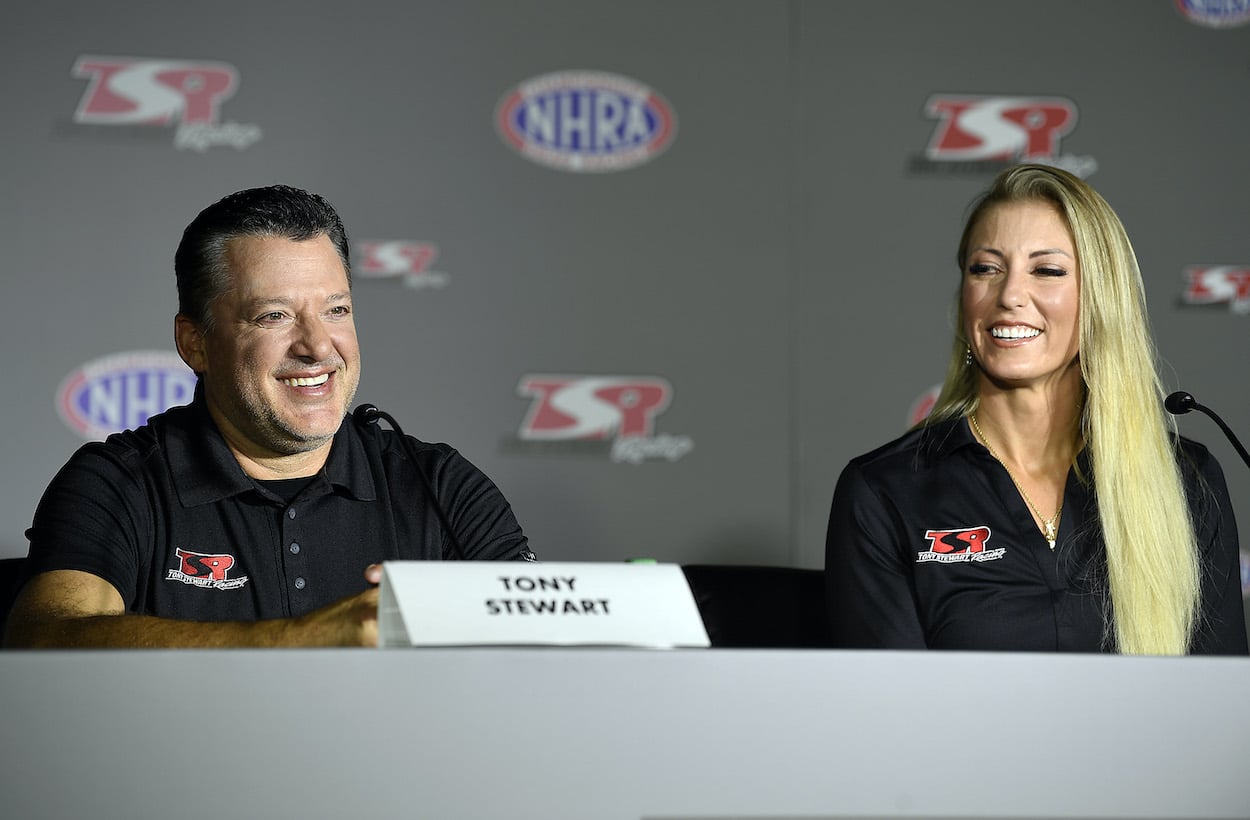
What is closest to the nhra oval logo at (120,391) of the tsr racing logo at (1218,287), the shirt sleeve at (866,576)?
the shirt sleeve at (866,576)

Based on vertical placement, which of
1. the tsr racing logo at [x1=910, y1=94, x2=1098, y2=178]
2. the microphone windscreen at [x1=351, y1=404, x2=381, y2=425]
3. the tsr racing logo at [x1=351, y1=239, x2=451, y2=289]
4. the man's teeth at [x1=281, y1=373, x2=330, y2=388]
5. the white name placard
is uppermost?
the tsr racing logo at [x1=910, y1=94, x2=1098, y2=178]

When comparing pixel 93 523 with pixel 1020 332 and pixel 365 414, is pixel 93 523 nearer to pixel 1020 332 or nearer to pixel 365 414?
pixel 365 414

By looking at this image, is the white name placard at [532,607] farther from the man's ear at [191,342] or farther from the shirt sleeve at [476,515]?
the man's ear at [191,342]

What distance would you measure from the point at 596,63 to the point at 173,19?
3.11ft

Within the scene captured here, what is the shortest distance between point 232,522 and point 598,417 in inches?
52.3

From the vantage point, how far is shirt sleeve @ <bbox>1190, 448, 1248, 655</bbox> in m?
1.67

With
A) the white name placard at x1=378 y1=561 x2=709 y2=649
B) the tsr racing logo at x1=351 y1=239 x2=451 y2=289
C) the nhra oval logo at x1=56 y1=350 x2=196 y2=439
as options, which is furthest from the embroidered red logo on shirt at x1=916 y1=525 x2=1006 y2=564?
the nhra oval logo at x1=56 y1=350 x2=196 y2=439

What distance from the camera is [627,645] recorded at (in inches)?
28.9

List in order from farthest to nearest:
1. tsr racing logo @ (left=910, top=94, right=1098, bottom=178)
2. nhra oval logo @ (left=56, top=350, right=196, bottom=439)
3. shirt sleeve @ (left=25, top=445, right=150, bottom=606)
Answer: tsr racing logo @ (left=910, top=94, right=1098, bottom=178), nhra oval logo @ (left=56, top=350, right=196, bottom=439), shirt sleeve @ (left=25, top=445, right=150, bottom=606)

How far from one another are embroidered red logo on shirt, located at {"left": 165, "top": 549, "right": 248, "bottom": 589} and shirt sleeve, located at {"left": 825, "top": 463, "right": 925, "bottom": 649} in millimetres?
793

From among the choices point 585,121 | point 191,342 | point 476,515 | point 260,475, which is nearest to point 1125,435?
point 476,515

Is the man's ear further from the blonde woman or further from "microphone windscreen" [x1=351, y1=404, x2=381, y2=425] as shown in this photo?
the blonde woman

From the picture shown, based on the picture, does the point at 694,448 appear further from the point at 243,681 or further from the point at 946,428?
the point at 243,681

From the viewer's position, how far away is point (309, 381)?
161cm
